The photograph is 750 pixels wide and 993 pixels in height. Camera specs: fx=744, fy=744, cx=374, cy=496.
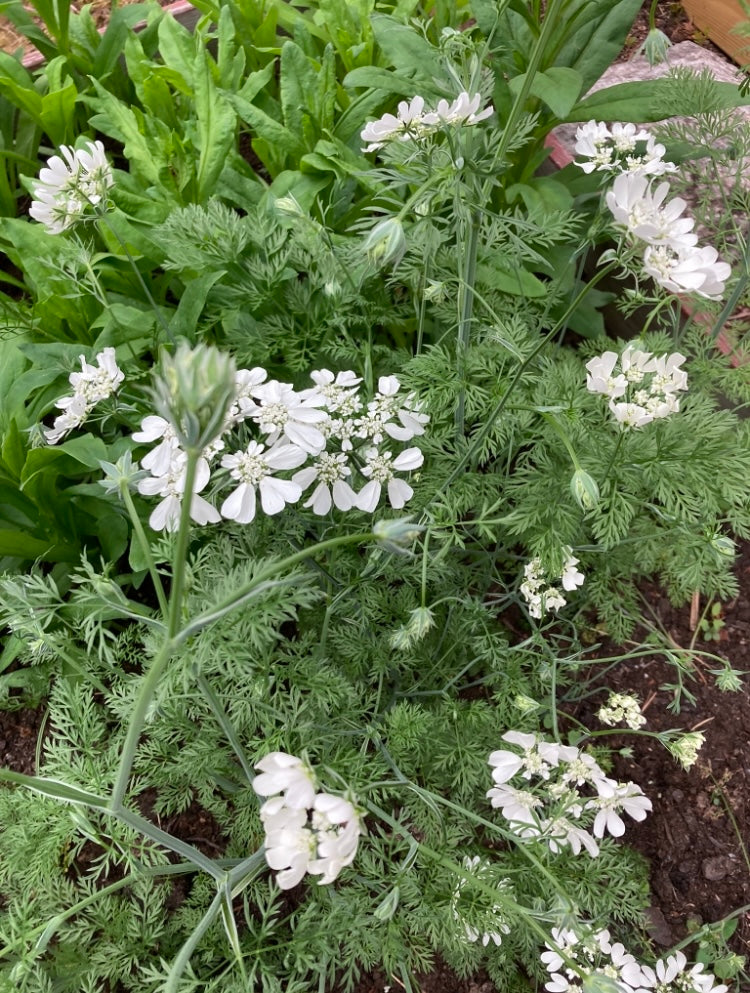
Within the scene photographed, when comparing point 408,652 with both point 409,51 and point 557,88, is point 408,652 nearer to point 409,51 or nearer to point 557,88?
point 557,88

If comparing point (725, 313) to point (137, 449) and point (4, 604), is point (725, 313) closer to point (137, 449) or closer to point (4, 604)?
point (137, 449)

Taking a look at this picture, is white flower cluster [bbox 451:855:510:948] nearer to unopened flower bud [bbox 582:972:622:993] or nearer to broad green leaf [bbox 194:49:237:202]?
unopened flower bud [bbox 582:972:622:993]

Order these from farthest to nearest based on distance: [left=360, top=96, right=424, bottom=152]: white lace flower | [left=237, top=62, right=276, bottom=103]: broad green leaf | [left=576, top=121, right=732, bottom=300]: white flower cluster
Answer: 1. [left=237, top=62, right=276, bottom=103]: broad green leaf
2. [left=360, top=96, right=424, bottom=152]: white lace flower
3. [left=576, top=121, right=732, bottom=300]: white flower cluster

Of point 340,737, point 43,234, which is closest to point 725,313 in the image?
point 340,737

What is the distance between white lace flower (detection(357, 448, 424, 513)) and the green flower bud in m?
0.59

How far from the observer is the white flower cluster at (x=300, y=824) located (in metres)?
0.72

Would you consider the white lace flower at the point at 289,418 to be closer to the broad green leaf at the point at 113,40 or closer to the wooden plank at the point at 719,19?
the broad green leaf at the point at 113,40

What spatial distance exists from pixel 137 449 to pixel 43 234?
24.0 inches

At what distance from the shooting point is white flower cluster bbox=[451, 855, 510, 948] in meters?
1.17

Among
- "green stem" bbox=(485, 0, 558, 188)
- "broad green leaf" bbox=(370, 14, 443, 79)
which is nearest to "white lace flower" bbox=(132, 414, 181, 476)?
"green stem" bbox=(485, 0, 558, 188)

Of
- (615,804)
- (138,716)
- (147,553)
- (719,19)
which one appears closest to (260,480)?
(147,553)

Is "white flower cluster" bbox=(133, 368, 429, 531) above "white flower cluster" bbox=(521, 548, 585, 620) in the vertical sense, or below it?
above

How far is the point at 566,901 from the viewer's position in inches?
38.4

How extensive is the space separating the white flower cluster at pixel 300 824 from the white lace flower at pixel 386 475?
1.73ft
